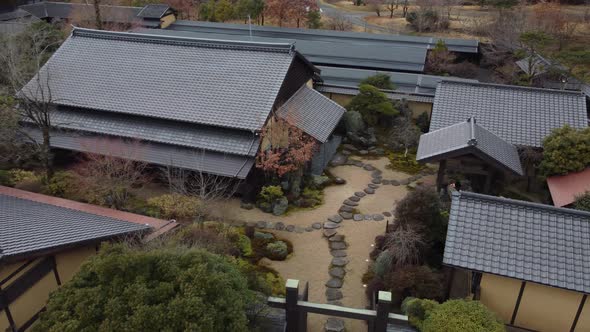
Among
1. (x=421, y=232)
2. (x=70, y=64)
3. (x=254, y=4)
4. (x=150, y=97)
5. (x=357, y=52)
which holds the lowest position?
(x=421, y=232)

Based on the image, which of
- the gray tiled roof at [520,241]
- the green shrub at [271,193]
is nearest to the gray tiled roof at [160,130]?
the green shrub at [271,193]

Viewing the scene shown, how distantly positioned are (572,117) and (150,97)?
1851cm

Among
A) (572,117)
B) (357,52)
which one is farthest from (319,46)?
(572,117)

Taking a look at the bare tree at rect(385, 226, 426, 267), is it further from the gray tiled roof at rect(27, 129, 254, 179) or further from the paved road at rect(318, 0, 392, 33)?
the paved road at rect(318, 0, 392, 33)

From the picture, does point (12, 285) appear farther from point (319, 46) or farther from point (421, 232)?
point (319, 46)

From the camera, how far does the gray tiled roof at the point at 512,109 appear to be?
18406 millimetres

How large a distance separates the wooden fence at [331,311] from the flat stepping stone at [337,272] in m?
3.17

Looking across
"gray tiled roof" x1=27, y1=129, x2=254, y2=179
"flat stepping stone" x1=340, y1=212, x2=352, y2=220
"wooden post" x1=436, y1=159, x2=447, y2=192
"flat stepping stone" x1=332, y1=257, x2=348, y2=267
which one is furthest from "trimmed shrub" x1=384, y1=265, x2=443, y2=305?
"gray tiled roof" x1=27, y1=129, x2=254, y2=179

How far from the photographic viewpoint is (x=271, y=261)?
50.7 feet

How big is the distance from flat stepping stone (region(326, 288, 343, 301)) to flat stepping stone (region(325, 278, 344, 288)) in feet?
0.52

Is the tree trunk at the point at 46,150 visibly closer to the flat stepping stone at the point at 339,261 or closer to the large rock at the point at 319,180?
the large rock at the point at 319,180

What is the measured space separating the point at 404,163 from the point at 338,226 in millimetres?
6401

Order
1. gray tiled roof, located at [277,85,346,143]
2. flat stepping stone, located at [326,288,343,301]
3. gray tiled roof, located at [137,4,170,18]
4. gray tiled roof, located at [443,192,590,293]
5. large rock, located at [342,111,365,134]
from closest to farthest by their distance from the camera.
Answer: gray tiled roof, located at [443,192,590,293]
flat stepping stone, located at [326,288,343,301]
gray tiled roof, located at [277,85,346,143]
large rock, located at [342,111,365,134]
gray tiled roof, located at [137,4,170,18]

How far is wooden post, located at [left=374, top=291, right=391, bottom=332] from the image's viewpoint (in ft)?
35.1
